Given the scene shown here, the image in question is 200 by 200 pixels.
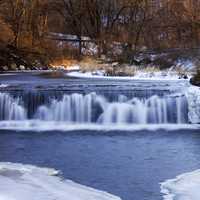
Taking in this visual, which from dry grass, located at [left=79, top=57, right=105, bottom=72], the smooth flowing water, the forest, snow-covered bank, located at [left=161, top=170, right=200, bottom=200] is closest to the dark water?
the smooth flowing water

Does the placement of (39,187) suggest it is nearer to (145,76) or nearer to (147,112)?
(147,112)

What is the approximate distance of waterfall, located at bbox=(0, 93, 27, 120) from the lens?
18.2 metres

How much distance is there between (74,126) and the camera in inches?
687

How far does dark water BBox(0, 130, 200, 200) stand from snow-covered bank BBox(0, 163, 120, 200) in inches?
14.2

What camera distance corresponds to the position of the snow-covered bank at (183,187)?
9.61 meters

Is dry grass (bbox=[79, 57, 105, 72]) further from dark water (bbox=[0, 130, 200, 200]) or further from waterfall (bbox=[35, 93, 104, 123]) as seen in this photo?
dark water (bbox=[0, 130, 200, 200])

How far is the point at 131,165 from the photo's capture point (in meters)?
12.1

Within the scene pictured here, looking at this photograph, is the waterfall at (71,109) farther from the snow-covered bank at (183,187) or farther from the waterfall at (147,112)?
the snow-covered bank at (183,187)

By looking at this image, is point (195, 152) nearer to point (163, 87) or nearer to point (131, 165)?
point (131, 165)

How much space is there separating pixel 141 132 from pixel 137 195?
6645mm

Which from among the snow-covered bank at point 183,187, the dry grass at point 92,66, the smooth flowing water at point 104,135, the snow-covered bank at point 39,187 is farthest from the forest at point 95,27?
the snow-covered bank at point 183,187

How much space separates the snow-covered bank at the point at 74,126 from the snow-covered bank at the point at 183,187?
19.5 feet

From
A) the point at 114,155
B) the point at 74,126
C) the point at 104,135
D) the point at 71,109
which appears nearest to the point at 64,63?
the point at 71,109

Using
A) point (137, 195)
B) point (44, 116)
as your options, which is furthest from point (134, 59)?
point (137, 195)
